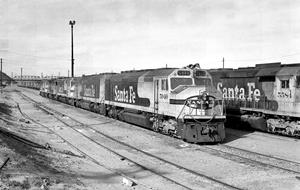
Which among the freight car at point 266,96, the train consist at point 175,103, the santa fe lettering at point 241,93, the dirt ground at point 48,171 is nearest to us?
the dirt ground at point 48,171

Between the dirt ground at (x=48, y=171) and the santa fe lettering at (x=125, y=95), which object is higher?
the santa fe lettering at (x=125, y=95)

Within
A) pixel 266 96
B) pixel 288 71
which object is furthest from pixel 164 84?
pixel 288 71

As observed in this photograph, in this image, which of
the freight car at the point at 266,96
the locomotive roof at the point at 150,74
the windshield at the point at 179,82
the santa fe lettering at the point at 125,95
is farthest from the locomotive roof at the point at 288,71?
the santa fe lettering at the point at 125,95

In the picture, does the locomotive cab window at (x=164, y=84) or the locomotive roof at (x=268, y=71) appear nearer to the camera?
the locomotive cab window at (x=164, y=84)

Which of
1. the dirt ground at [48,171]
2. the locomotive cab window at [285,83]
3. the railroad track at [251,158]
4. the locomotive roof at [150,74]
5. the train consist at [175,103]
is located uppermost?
the locomotive roof at [150,74]

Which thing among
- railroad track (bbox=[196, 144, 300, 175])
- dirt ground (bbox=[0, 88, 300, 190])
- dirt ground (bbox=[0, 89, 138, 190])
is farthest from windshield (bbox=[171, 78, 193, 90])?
dirt ground (bbox=[0, 89, 138, 190])

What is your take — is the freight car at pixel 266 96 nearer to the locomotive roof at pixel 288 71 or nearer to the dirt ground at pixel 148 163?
the locomotive roof at pixel 288 71

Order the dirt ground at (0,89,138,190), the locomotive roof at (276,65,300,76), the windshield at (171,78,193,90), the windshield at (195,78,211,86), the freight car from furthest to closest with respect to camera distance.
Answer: the freight car → the locomotive roof at (276,65,300,76) → the windshield at (195,78,211,86) → the windshield at (171,78,193,90) → the dirt ground at (0,89,138,190)

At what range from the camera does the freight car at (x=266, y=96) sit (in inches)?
671

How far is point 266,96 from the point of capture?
18891 millimetres

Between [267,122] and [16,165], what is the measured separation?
45.3ft

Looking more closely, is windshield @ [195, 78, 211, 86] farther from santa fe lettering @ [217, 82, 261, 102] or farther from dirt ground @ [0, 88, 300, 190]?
santa fe lettering @ [217, 82, 261, 102]

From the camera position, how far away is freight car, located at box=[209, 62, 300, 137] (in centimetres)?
1703

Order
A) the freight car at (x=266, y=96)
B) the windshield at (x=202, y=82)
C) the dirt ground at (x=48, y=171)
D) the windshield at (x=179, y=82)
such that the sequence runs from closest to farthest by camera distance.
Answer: the dirt ground at (x=48, y=171)
the windshield at (x=179, y=82)
the windshield at (x=202, y=82)
the freight car at (x=266, y=96)
